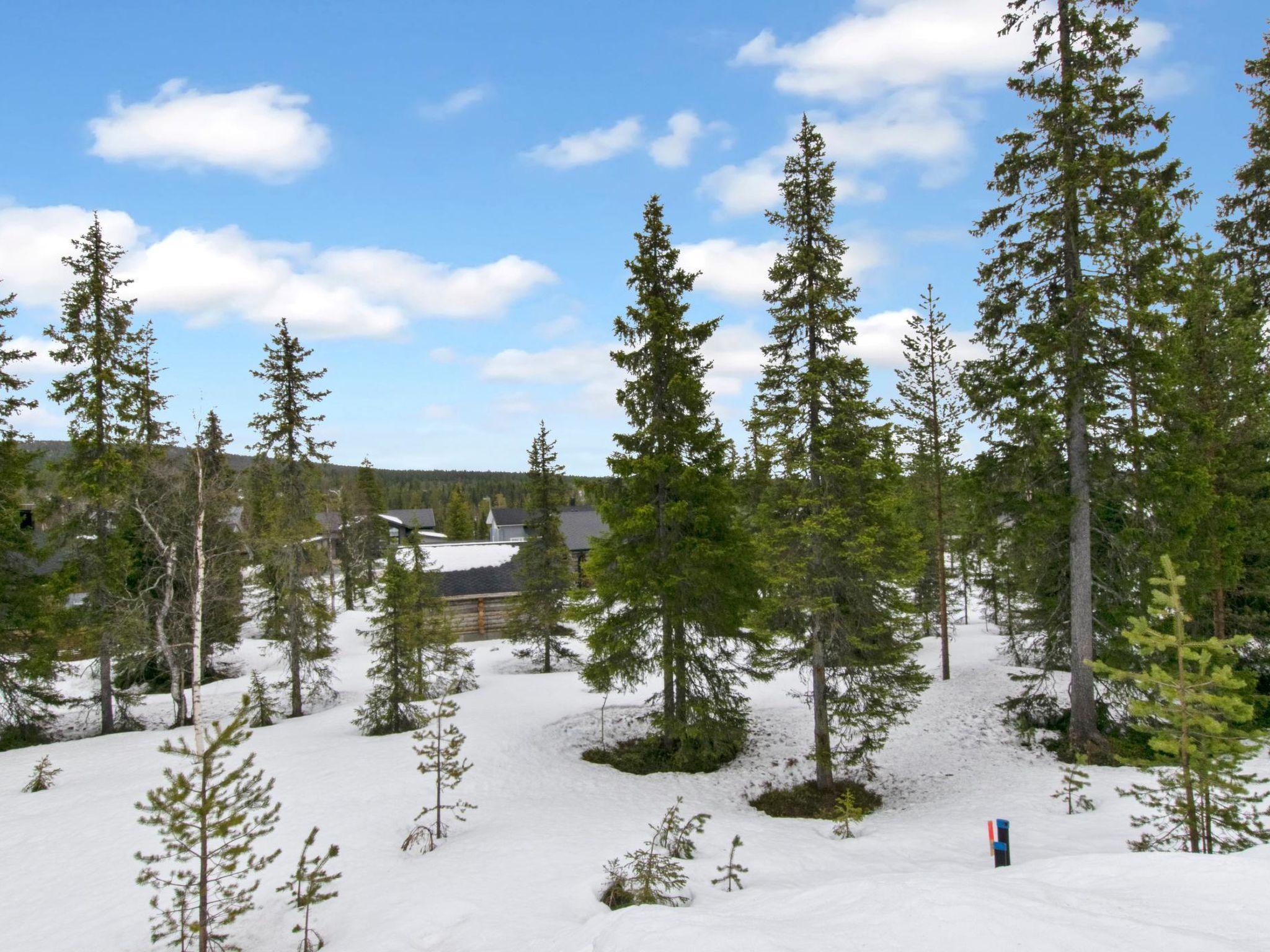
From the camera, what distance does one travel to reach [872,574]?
13.9m

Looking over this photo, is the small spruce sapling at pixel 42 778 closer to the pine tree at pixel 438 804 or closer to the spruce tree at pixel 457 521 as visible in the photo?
the pine tree at pixel 438 804

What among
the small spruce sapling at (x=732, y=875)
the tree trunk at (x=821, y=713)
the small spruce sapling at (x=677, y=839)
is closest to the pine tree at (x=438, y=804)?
the small spruce sapling at (x=677, y=839)

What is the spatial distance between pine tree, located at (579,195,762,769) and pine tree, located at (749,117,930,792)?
2004mm

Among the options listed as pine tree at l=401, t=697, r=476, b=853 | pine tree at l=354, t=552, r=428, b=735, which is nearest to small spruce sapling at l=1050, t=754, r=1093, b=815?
pine tree at l=401, t=697, r=476, b=853

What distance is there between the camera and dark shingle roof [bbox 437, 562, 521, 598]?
39.3m

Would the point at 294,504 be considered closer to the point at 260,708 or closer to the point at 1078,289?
the point at 260,708

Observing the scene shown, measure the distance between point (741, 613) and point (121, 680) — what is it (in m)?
25.5

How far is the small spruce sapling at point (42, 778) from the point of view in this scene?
15.8 metres

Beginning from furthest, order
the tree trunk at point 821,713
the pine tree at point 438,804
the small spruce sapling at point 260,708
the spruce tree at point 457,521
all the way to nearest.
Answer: the spruce tree at point 457,521, the small spruce sapling at point 260,708, the tree trunk at point 821,713, the pine tree at point 438,804

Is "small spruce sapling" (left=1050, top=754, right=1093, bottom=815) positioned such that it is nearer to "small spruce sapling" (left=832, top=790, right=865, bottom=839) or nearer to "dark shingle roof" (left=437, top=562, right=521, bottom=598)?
"small spruce sapling" (left=832, top=790, right=865, bottom=839)

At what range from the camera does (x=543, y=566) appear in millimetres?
29750

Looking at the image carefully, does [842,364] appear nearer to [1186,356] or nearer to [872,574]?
[872,574]

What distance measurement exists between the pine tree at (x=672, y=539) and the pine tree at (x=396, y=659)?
20.1 ft

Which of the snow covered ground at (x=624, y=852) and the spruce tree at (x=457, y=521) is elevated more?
the spruce tree at (x=457, y=521)
